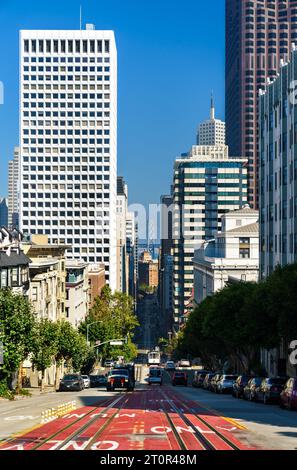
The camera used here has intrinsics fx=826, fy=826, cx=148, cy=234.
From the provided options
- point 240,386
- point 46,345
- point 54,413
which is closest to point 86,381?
point 46,345

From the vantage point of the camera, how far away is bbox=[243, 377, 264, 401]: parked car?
4794 cm

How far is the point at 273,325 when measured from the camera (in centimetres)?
6212

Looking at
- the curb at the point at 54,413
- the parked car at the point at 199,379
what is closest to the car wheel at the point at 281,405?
the curb at the point at 54,413

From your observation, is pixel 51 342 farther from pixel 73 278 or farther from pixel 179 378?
pixel 73 278

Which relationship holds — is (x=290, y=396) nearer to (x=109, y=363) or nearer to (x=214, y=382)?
(x=214, y=382)

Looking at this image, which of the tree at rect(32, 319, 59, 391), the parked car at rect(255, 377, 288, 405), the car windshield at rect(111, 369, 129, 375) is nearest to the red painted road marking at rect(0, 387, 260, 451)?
the parked car at rect(255, 377, 288, 405)

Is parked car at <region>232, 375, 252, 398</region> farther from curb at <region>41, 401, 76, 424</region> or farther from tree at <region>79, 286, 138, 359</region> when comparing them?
tree at <region>79, 286, 138, 359</region>

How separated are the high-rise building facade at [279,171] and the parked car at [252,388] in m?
36.1

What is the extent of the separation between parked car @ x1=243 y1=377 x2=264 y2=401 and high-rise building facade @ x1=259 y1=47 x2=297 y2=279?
3613cm

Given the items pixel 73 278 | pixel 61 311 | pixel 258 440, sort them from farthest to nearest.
→ pixel 73 278
pixel 61 311
pixel 258 440

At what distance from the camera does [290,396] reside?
3838 cm
